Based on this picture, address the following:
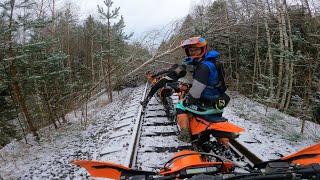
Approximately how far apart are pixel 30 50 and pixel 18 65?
2.49 feet

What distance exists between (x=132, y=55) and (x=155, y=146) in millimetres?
15124

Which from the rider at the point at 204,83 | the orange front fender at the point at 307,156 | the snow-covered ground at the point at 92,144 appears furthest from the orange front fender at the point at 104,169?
the snow-covered ground at the point at 92,144

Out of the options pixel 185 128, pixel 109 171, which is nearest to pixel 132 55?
pixel 185 128

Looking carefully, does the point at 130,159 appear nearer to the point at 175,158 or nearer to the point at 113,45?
the point at 175,158

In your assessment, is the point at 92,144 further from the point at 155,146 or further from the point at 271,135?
the point at 271,135

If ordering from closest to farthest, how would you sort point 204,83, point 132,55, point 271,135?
point 204,83 < point 271,135 < point 132,55

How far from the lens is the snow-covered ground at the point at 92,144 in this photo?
23.6ft

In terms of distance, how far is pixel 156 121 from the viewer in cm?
1006

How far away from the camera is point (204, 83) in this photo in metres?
5.48

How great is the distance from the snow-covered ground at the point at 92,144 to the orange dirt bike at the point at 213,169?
95.9 inches

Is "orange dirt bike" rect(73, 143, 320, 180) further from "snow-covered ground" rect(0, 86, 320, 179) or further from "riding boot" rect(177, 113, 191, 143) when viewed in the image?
"snow-covered ground" rect(0, 86, 320, 179)

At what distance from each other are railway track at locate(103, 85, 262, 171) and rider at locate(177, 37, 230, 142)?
3.10 ft

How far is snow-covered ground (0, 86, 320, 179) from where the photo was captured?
718 cm

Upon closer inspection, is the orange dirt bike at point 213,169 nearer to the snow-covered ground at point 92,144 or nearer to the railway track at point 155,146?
the railway track at point 155,146
